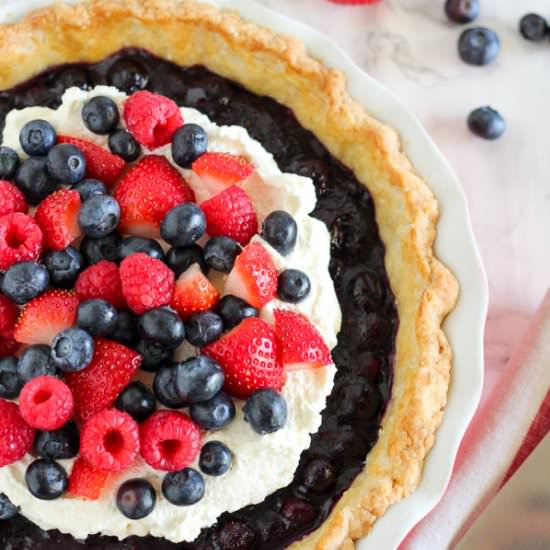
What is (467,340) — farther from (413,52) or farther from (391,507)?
(413,52)

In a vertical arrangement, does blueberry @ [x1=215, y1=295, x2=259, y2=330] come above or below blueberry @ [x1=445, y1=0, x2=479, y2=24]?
→ below

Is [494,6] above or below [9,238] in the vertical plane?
above

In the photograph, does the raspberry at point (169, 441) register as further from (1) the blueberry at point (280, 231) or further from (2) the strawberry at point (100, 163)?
(2) the strawberry at point (100, 163)

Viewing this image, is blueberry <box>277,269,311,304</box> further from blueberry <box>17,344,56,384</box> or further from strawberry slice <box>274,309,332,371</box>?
blueberry <box>17,344,56,384</box>

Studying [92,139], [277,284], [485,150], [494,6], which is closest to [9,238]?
[92,139]

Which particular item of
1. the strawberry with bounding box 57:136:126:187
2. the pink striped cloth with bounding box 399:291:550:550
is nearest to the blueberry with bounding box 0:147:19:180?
the strawberry with bounding box 57:136:126:187

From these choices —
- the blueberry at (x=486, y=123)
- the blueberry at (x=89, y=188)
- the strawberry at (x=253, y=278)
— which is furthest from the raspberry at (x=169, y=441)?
the blueberry at (x=486, y=123)
